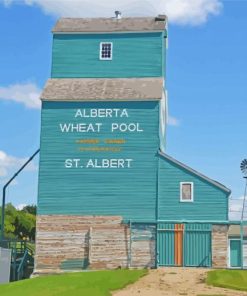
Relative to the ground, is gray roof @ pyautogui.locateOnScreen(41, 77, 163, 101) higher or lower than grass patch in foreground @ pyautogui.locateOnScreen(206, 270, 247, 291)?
higher

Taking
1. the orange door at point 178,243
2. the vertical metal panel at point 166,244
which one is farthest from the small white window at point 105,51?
the orange door at point 178,243

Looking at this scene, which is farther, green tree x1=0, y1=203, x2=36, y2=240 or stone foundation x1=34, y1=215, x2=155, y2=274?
green tree x1=0, y1=203, x2=36, y2=240

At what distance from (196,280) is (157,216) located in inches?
272

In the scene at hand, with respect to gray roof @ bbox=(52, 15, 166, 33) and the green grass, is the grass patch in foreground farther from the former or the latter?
gray roof @ bbox=(52, 15, 166, 33)

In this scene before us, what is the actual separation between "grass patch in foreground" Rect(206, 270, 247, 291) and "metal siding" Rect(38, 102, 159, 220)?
616 cm

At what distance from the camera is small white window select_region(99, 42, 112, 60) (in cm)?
3994

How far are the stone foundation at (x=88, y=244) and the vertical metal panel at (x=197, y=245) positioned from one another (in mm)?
1998

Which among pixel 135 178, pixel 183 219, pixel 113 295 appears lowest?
pixel 113 295

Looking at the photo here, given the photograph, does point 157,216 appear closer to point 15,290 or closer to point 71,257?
point 71,257

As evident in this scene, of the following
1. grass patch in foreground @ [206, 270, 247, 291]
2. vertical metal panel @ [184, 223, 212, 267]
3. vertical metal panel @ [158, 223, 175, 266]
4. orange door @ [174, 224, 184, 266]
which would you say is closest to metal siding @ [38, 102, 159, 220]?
vertical metal panel @ [158, 223, 175, 266]

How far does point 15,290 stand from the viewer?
26469 mm

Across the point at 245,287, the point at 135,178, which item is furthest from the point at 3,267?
the point at 245,287

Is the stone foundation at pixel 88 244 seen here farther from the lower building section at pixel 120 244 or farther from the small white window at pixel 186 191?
the small white window at pixel 186 191

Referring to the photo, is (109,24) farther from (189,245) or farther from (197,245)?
(197,245)
